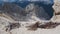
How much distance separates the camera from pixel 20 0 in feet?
5.81

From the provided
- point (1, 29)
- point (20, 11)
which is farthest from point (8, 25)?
point (20, 11)

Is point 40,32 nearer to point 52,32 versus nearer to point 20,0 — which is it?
point 52,32

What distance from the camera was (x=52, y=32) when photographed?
171cm

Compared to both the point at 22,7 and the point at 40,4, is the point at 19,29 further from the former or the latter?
the point at 40,4

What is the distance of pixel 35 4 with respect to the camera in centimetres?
177

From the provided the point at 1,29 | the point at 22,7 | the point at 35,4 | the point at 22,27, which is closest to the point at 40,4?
the point at 35,4

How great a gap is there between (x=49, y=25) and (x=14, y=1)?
469mm

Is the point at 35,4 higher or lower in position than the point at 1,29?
higher

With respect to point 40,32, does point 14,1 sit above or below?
above

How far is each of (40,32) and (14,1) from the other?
445 millimetres

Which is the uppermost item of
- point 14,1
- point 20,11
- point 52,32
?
point 14,1

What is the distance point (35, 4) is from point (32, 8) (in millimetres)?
58

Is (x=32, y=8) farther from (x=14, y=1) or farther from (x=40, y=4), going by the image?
(x=14, y=1)

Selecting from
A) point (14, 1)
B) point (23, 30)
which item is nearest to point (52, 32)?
point (23, 30)
